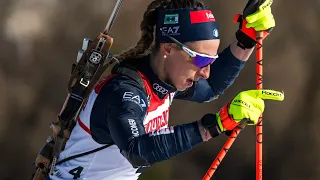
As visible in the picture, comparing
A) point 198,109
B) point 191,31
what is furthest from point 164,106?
point 198,109

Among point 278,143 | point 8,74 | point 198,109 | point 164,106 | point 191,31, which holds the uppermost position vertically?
point 191,31

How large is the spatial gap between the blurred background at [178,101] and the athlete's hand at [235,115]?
273cm

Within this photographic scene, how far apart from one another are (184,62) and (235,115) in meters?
0.29

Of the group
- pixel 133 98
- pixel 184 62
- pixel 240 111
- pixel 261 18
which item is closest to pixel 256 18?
pixel 261 18

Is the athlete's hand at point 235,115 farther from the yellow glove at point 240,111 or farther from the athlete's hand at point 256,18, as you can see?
the athlete's hand at point 256,18

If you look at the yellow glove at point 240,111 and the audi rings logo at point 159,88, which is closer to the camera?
the yellow glove at point 240,111

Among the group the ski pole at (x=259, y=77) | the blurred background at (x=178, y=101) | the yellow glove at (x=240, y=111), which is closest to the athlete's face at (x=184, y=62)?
the yellow glove at (x=240, y=111)

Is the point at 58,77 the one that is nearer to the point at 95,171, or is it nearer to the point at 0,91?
the point at 0,91

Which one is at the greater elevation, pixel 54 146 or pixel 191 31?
pixel 191 31

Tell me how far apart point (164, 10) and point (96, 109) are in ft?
1.60

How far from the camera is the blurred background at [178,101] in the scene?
16.4 feet

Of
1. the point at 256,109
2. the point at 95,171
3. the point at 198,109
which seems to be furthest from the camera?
the point at 198,109

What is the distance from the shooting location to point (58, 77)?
17.1 feet

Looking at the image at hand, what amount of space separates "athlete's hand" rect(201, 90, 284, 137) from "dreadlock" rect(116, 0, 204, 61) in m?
0.44
